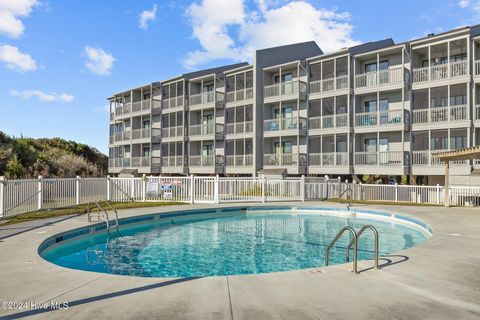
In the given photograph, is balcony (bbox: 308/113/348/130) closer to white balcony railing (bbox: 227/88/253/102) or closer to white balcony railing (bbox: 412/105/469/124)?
white balcony railing (bbox: 412/105/469/124)

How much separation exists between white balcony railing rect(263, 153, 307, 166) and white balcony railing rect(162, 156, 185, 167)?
31.4ft

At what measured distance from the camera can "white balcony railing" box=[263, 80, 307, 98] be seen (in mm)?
28859

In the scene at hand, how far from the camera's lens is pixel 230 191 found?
21.2 m

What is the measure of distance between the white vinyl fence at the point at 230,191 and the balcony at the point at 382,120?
4.94 meters

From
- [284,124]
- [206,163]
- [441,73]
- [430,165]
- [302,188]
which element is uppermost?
[441,73]

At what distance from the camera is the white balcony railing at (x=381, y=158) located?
23891 mm

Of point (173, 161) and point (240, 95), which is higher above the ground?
point (240, 95)

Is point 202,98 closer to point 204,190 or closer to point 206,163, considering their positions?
point 206,163

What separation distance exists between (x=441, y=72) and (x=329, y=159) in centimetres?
934

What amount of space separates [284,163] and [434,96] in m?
11.8

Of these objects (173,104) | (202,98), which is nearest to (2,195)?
(202,98)

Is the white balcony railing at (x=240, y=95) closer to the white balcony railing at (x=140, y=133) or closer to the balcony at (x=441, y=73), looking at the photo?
the white balcony railing at (x=140, y=133)

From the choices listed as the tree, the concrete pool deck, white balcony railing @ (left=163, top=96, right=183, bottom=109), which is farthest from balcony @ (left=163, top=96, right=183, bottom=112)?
the concrete pool deck

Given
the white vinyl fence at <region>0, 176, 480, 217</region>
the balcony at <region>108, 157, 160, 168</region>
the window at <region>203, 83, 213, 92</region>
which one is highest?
the window at <region>203, 83, 213, 92</region>
